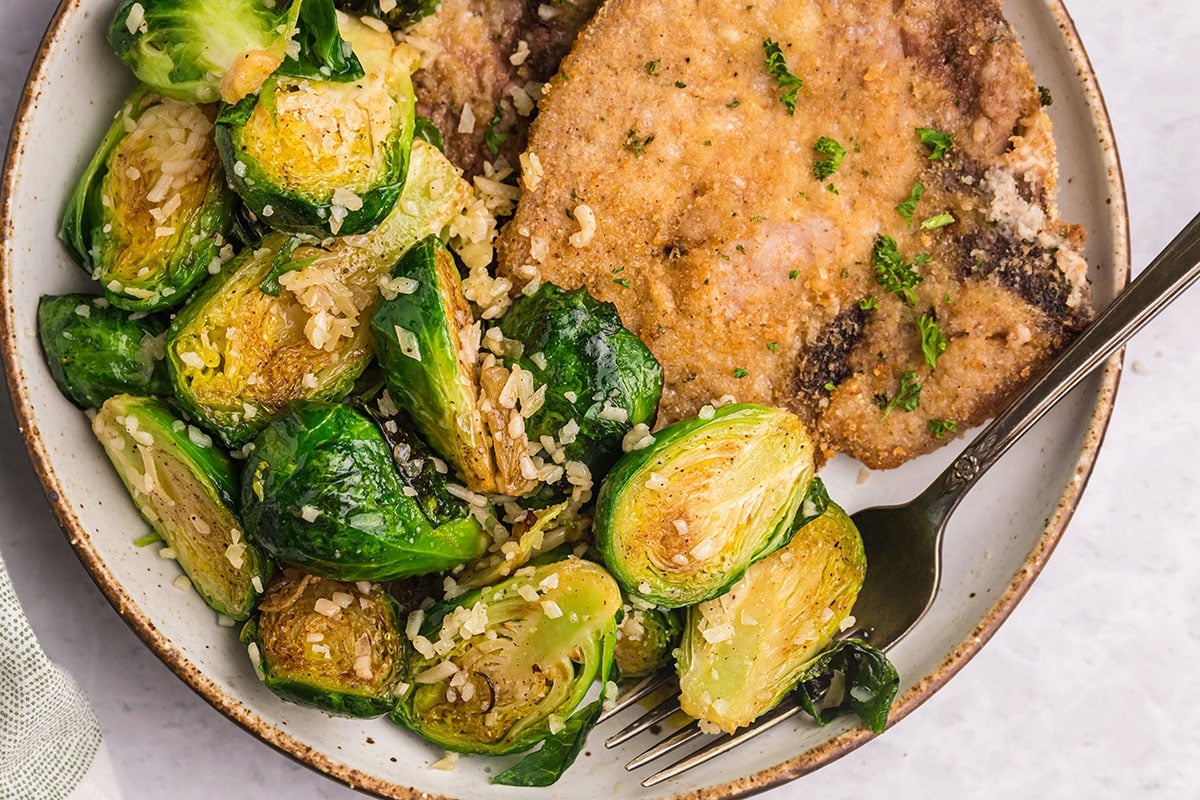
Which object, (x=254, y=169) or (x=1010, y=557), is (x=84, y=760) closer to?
(x=254, y=169)

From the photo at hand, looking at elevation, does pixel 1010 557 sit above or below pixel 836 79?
below

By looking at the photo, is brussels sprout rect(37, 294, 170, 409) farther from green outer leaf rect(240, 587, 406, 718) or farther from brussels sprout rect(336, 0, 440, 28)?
brussels sprout rect(336, 0, 440, 28)

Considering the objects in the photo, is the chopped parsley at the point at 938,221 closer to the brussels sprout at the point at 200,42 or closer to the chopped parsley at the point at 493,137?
the chopped parsley at the point at 493,137

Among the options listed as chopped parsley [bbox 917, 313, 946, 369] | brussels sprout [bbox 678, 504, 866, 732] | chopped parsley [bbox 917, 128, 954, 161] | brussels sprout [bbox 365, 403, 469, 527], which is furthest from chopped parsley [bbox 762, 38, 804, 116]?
brussels sprout [bbox 365, 403, 469, 527]

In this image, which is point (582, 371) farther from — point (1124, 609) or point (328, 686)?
point (1124, 609)

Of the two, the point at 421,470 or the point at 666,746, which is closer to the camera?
the point at 421,470

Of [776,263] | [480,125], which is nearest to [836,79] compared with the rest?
[776,263]

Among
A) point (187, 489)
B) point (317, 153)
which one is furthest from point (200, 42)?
point (187, 489)
